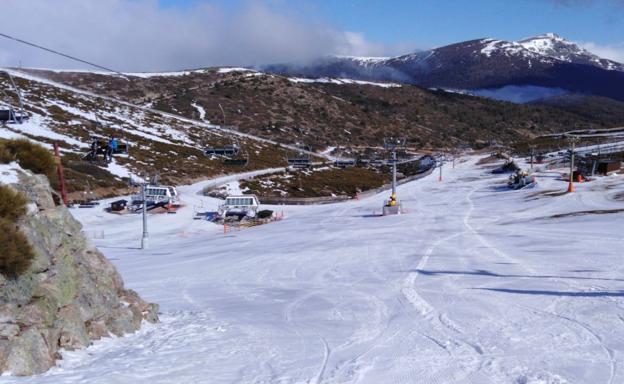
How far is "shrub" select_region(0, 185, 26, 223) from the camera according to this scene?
880 cm

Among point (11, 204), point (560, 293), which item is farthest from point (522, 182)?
point (11, 204)

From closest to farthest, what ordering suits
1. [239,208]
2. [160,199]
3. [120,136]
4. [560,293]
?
[560,293], [239,208], [160,199], [120,136]

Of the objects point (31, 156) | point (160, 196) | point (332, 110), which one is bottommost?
point (160, 196)

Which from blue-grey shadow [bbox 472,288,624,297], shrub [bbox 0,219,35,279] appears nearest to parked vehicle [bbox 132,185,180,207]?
blue-grey shadow [bbox 472,288,624,297]

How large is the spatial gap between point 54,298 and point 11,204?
1.57 m

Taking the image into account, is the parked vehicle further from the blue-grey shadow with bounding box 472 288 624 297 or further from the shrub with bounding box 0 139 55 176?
the blue-grey shadow with bounding box 472 288 624 297

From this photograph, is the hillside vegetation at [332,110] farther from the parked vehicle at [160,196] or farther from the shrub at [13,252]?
the shrub at [13,252]

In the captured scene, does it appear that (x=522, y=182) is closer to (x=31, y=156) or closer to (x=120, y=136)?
(x=120, y=136)

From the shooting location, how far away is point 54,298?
29.0 ft

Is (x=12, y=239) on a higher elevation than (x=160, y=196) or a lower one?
lower

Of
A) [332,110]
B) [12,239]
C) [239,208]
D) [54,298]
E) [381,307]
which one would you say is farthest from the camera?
[332,110]

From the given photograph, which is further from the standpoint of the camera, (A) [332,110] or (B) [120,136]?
(A) [332,110]

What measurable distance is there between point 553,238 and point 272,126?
94035 millimetres

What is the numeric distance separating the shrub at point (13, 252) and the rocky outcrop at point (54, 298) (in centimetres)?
13
